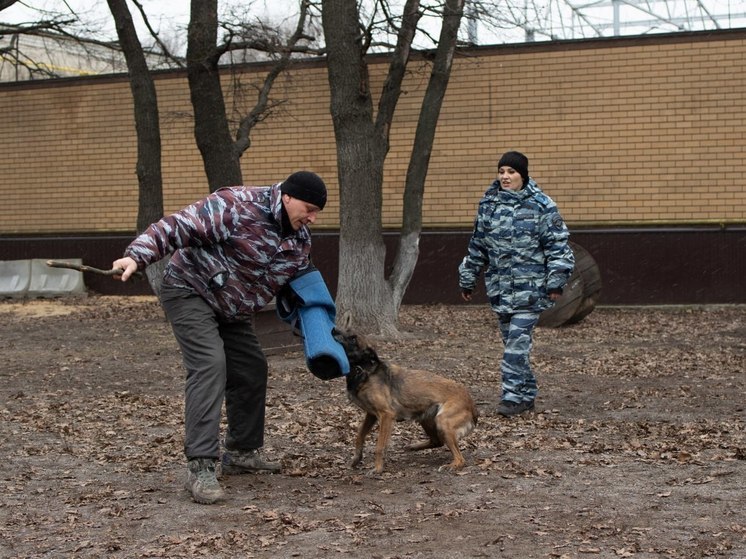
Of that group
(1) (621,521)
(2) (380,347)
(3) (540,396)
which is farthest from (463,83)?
(1) (621,521)

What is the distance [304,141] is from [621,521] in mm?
15167

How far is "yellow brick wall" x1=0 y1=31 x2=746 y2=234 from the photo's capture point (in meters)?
17.7

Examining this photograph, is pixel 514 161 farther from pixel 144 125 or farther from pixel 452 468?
pixel 144 125

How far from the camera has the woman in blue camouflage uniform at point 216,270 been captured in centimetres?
598

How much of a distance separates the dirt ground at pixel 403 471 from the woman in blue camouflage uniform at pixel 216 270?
44 centimetres

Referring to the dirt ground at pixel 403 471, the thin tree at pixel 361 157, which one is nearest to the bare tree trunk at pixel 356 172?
the thin tree at pixel 361 157

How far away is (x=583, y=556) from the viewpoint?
192 inches

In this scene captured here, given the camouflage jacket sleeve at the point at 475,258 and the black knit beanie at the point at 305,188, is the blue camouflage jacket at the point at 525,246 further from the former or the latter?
the black knit beanie at the point at 305,188

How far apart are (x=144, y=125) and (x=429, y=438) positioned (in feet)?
33.0

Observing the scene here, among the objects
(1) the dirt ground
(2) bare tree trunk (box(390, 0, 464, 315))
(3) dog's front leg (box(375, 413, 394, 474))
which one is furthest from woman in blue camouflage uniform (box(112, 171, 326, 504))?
(2) bare tree trunk (box(390, 0, 464, 315))

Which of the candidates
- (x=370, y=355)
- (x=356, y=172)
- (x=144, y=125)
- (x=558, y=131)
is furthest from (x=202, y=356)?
(x=558, y=131)

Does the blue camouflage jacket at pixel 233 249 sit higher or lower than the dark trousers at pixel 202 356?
higher

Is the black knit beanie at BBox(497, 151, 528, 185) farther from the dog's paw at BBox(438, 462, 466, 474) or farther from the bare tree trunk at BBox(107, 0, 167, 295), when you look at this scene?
the bare tree trunk at BBox(107, 0, 167, 295)

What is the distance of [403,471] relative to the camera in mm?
6746
